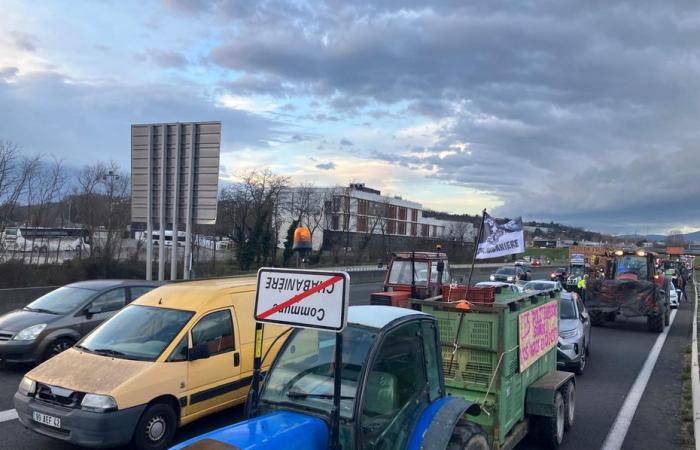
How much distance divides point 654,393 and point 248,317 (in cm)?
756

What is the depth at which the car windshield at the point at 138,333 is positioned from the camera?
259 inches

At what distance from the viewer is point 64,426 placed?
5703 mm

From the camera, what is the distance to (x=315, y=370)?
162 inches

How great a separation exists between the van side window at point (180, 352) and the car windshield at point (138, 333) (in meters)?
0.12

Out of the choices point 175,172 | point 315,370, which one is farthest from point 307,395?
point 175,172

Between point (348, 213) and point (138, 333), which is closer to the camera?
point (138, 333)

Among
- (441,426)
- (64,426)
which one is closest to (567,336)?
(441,426)

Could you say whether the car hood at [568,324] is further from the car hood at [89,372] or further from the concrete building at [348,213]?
the concrete building at [348,213]

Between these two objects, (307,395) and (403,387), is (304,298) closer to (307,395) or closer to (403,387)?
(307,395)

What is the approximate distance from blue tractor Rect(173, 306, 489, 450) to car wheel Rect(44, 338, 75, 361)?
683 cm

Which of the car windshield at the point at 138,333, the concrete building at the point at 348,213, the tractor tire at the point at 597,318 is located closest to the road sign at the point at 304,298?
the car windshield at the point at 138,333

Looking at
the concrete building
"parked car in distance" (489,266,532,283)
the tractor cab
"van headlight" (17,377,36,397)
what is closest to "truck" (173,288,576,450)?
"van headlight" (17,377,36,397)

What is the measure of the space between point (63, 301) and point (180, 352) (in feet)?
16.2

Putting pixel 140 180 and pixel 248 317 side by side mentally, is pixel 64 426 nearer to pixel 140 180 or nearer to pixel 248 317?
pixel 248 317
